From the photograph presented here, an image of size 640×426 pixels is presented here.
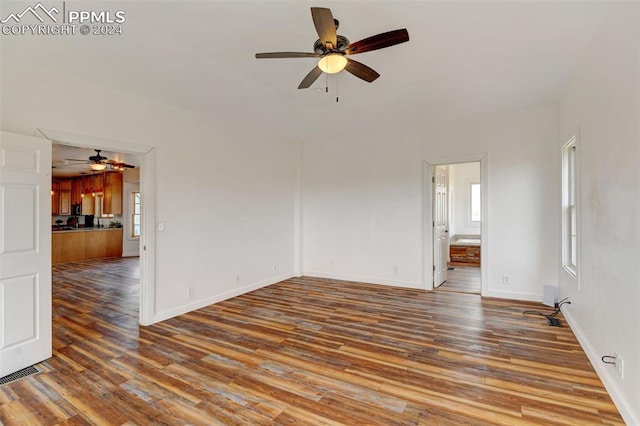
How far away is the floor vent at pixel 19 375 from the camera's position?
245 cm

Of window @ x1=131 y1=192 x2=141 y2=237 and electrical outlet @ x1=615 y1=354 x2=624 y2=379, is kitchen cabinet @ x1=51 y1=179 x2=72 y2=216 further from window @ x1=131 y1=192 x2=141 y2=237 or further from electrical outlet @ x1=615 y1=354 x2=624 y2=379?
electrical outlet @ x1=615 y1=354 x2=624 y2=379

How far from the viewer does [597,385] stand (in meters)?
2.31

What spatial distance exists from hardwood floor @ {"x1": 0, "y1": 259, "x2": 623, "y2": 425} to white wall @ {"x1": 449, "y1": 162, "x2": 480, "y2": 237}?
4675 millimetres

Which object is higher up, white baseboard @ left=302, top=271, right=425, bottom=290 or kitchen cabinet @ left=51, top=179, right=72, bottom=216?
kitchen cabinet @ left=51, top=179, right=72, bottom=216

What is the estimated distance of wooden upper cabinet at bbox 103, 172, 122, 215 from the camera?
905 centimetres

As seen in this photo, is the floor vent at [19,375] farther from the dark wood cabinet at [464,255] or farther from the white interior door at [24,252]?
the dark wood cabinet at [464,255]

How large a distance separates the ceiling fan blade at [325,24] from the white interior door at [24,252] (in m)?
2.67

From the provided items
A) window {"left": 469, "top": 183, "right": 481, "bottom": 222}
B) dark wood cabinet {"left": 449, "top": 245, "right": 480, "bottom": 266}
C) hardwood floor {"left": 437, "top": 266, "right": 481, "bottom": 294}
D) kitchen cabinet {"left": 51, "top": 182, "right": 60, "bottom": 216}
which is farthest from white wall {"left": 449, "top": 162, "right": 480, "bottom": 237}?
kitchen cabinet {"left": 51, "top": 182, "right": 60, "bottom": 216}

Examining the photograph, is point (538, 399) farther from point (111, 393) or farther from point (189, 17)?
point (189, 17)

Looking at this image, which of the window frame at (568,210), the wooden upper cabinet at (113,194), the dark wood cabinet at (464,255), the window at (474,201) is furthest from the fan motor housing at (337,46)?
the wooden upper cabinet at (113,194)

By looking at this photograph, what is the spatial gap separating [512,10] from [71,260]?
10.3 m

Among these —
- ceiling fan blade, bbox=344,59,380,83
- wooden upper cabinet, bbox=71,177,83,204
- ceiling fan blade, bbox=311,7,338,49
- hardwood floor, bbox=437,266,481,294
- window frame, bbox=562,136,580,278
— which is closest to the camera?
ceiling fan blade, bbox=311,7,338,49

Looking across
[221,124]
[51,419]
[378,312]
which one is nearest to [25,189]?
[51,419]

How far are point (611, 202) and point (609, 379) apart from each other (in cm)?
130
